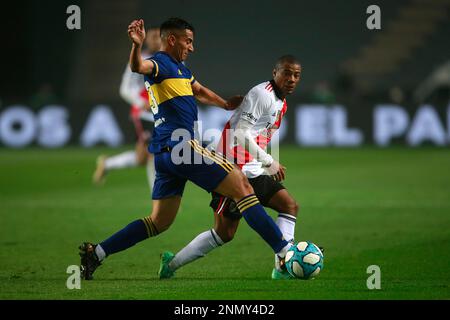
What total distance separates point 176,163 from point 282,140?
706 inches

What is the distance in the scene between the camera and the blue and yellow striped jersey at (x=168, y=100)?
6.96m

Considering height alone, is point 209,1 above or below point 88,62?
above

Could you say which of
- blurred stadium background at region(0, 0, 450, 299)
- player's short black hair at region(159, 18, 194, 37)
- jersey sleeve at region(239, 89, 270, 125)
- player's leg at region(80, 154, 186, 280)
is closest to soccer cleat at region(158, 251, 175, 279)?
blurred stadium background at region(0, 0, 450, 299)

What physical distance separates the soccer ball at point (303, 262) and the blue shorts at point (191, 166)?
30.7 inches

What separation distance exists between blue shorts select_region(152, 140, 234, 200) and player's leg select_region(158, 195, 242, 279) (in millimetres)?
422

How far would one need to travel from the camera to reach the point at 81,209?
12.5 meters

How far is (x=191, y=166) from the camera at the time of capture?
687 centimetres

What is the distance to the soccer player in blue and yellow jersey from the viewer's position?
687 cm

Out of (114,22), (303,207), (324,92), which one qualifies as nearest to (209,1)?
(114,22)

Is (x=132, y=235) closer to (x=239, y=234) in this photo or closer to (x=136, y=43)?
(x=136, y=43)

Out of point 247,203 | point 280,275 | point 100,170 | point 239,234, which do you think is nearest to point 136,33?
point 247,203

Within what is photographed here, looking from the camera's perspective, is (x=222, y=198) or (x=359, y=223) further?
(x=359, y=223)
